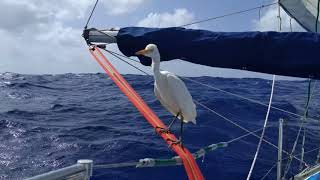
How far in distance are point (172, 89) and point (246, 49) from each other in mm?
1013

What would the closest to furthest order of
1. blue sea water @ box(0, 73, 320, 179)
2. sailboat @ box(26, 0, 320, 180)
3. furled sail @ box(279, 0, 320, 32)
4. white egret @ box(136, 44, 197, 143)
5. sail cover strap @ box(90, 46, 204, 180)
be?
sail cover strap @ box(90, 46, 204, 180) → white egret @ box(136, 44, 197, 143) → sailboat @ box(26, 0, 320, 180) → furled sail @ box(279, 0, 320, 32) → blue sea water @ box(0, 73, 320, 179)

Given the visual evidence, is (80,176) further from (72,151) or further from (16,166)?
(72,151)

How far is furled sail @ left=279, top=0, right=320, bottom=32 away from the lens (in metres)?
6.86

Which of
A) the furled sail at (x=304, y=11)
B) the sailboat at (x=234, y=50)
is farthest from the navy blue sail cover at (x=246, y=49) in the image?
the furled sail at (x=304, y=11)

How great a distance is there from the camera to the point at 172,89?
472 centimetres

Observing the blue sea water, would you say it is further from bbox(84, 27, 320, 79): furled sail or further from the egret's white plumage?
the egret's white plumage

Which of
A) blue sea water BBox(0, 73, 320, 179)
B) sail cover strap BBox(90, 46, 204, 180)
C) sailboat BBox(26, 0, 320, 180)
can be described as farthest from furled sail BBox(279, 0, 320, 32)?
sail cover strap BBox(90, 46, 204, 180)

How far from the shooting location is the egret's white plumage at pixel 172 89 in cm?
469

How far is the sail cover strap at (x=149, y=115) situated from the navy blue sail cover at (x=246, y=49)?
67 centimetres

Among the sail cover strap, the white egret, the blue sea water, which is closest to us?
the sail cover strap

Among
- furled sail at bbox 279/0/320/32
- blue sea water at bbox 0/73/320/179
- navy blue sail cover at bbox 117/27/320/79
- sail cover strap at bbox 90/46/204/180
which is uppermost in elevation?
furled sail at bbox 279/0/320/32

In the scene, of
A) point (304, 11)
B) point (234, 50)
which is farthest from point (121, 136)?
point (234, 50)

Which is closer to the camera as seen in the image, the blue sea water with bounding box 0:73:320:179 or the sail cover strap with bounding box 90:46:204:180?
the sail cover strap with bounding box 90:46:204:180

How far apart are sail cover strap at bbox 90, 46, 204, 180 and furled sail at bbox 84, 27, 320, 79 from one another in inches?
25.9
